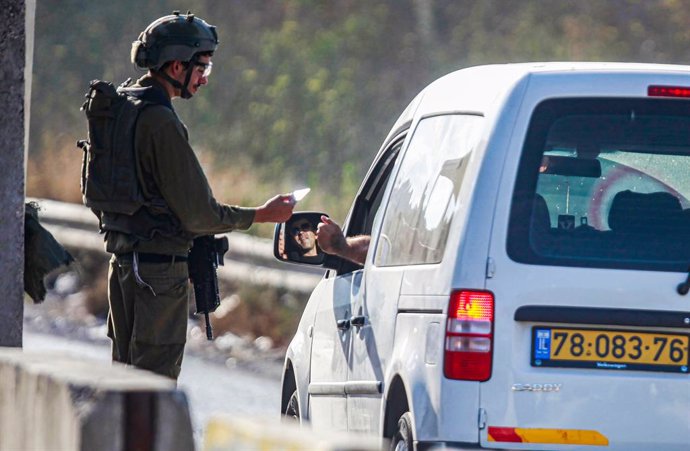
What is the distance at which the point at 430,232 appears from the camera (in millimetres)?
5852

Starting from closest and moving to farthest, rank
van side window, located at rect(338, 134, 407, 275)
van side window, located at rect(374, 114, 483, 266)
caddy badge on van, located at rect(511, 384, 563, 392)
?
1. caddy badge on van, located at rect(511, 384, 563, 392)
2. van side window, located at rect(374, 114, 483, 266)
3. van side window, located at rect(338, 134, 407, 275)

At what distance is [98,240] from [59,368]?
580 inches

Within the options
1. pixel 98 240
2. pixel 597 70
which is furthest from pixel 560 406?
pixel 98 240

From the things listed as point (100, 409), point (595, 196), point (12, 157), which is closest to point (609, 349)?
point (595, 196)

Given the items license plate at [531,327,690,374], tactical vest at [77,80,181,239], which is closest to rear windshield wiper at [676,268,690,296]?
license plate at [531,327,690,374]

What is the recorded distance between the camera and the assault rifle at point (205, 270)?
7.02m

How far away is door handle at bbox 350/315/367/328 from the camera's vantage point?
6539mm

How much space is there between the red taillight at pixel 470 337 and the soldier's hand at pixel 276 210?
1711mm

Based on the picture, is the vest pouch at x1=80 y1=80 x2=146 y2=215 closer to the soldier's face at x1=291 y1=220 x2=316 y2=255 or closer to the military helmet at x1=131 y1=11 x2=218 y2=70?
the military helmet at x1=131 y1=11 x2=218 y2=70

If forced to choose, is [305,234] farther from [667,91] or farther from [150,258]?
[667,91]

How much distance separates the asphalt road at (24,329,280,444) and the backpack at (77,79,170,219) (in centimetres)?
329

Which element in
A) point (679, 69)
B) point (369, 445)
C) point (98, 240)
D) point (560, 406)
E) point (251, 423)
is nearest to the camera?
point (369, 445)

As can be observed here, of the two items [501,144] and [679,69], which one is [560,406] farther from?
[679,69]

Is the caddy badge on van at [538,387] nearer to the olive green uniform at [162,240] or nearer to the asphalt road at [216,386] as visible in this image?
the olive green uniform at [162,240]
